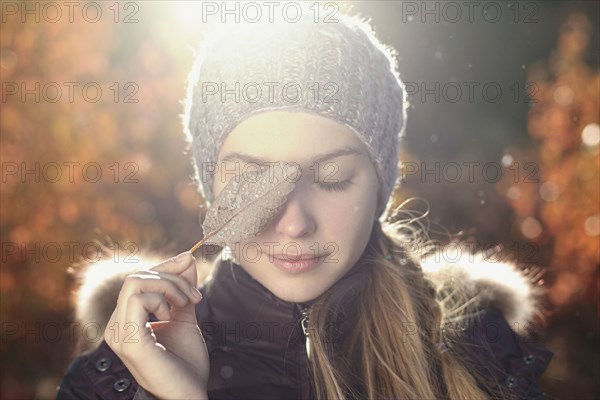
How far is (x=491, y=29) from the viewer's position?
9.55 m

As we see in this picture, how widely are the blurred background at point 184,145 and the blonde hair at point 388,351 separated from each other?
8.17ft

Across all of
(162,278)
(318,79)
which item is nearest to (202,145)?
(318,79)

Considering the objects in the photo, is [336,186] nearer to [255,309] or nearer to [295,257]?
[295,257]

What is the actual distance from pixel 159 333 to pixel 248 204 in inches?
19.3

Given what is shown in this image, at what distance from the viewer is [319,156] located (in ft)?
8.06

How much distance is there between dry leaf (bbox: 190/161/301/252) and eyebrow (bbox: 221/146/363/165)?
11 cm

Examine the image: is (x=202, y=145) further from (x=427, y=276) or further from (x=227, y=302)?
(x=427, y=276)

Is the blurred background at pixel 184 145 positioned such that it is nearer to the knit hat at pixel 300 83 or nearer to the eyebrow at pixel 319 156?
the knit hat at pixel 300 83

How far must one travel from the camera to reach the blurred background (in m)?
6.44

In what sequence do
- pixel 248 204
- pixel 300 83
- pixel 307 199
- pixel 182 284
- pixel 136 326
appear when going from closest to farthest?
pixel 136 326
pixel 182 284
pixel 248 204
pixel 307 199
pixel 300 83

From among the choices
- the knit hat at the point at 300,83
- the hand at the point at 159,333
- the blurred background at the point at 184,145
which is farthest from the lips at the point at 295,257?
the blurred background at the point at 184,145

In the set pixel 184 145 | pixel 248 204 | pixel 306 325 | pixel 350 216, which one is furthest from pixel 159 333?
pixel 184 145

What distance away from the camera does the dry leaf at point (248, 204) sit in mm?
2285

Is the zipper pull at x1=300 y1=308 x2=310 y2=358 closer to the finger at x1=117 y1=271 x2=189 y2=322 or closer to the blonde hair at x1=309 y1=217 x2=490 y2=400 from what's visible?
the blonde hair at x1=309 y1=217 x2=490 y2=400
